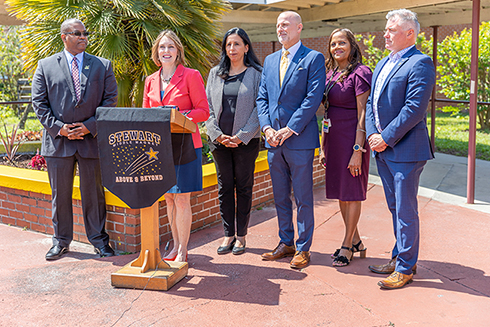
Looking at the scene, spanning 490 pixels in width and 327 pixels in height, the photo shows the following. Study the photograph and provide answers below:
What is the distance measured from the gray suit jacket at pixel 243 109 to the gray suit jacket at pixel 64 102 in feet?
3.34

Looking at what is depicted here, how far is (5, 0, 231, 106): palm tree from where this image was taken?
5.79 meters

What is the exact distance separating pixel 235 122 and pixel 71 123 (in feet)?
5.01

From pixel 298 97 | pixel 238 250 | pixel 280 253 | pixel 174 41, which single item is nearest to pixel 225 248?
pixel 238 250

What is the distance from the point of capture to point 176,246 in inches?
164

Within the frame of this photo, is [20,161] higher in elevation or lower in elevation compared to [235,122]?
lower

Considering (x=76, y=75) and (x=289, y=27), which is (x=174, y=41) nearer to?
(x=289, y=27)

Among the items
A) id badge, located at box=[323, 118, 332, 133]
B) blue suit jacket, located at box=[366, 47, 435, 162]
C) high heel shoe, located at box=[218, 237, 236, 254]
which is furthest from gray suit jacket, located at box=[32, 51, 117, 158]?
blue suit jacket, located at box=[366, 47, 435, 162]

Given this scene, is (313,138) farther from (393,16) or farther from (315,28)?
(315,28)

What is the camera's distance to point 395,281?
3.54 m

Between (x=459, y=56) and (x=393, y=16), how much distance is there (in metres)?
10.5

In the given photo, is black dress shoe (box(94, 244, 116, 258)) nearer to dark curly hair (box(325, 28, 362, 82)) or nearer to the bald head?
the bald head

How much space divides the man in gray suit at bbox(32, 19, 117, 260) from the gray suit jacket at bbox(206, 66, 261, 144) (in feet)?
3.33

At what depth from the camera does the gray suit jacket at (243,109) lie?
4207 millimetres

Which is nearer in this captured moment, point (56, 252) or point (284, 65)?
point (284, 65)
